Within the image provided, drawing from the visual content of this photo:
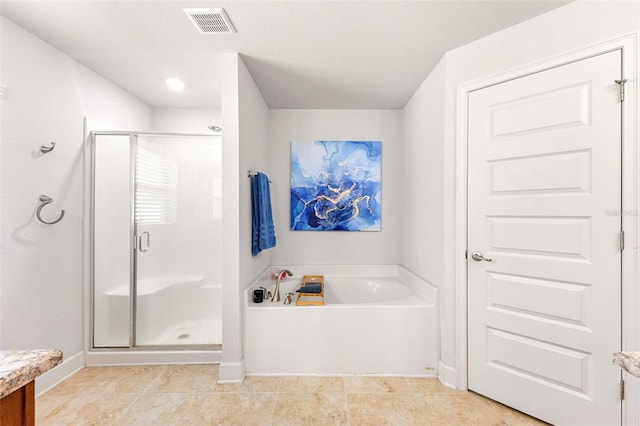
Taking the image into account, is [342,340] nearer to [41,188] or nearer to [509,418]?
[509,418]

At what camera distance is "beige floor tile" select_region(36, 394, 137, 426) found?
1762mm

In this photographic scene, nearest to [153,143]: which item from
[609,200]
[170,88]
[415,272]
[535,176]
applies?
[170,88]

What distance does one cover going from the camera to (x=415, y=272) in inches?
109

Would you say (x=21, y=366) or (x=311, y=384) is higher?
(x=21, y=366)

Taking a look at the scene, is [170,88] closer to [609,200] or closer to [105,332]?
[105,332]

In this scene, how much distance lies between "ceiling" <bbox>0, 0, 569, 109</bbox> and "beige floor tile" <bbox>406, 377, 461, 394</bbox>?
2.31m

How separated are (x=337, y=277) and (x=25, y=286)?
239cm

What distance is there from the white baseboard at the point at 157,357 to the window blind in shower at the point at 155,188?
104 cm

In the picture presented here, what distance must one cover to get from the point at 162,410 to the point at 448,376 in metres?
1.86

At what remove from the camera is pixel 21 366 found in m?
0.62

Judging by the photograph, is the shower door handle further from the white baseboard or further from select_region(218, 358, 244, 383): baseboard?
select_region(218, 358, 244, 383): baseboard

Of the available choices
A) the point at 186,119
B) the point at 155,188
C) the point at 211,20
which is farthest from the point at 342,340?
the point at 186,119

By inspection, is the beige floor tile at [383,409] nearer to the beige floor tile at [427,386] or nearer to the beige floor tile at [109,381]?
the beige floor tile at [427,386]

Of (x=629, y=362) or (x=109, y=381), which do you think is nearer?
(x=629, y=362)
